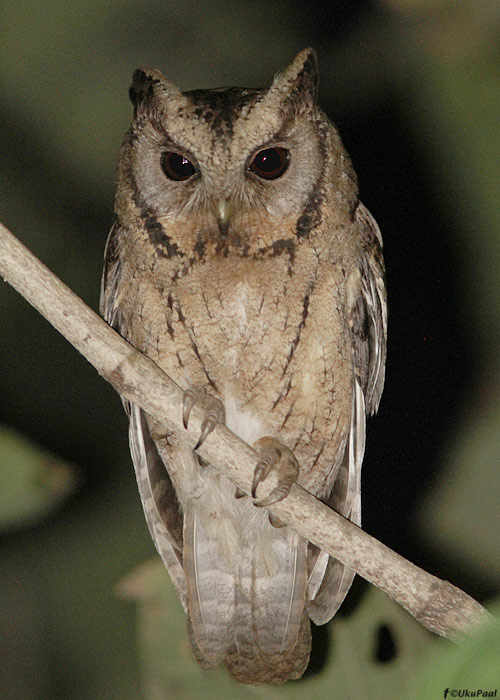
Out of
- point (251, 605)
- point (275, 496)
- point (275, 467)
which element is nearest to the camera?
point (275, 496)

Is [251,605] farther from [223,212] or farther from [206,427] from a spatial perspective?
[223,212]

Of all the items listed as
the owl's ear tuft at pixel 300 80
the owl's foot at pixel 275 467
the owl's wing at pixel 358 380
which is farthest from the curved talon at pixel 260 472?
the owl's ear tuft at pixel 300 80

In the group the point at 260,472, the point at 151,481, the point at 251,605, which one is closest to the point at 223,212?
the point at 260,472

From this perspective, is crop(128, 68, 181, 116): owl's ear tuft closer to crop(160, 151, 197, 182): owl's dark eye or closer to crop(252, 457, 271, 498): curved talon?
crop(160, 151, 197, 182): owl's dark eye

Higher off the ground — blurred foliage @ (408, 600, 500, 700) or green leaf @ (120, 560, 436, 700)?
blurred foliage @ (408, 600, 500, 700)

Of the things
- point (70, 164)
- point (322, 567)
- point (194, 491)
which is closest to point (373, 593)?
point (322, 567)

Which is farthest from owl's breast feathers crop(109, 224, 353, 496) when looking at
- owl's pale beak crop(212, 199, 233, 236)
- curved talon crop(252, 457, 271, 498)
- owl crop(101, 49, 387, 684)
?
curved talon crop(252, 457, 271, 498)
